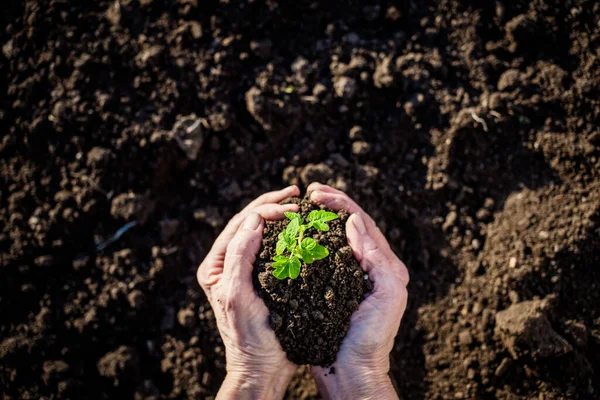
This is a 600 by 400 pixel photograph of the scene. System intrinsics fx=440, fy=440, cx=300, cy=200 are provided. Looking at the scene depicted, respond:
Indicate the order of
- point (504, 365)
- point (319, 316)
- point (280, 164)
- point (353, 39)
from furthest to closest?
point (353, 39) < point (280, 164) < point (504, 365) < point (319, 316)

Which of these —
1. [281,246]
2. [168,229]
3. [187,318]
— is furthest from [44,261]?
[281,246]

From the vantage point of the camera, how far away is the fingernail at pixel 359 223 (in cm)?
229

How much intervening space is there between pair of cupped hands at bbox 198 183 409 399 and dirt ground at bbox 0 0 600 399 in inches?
22.7

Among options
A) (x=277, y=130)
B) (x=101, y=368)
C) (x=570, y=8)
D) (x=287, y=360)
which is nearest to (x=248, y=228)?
(x=287, y=360)

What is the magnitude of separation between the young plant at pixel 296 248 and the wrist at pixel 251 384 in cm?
64

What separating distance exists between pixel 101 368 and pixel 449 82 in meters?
3.02

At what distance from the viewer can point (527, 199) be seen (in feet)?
9.28

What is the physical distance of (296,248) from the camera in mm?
2033

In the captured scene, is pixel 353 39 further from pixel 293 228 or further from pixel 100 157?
pixel 100 157

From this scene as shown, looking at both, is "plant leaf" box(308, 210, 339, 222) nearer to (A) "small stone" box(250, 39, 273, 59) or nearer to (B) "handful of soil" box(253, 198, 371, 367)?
(B) "handful of soil" box(253, 198, 371, 367)

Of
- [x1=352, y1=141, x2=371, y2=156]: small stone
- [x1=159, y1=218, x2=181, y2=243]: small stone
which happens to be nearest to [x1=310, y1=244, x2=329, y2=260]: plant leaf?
[x1=352, y1=141, x2=371, y2=156]: small stone

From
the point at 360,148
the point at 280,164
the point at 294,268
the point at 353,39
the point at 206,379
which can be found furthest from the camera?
the point at 353,39

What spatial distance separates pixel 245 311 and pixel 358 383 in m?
0.69

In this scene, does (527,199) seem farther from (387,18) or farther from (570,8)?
(387,18)
